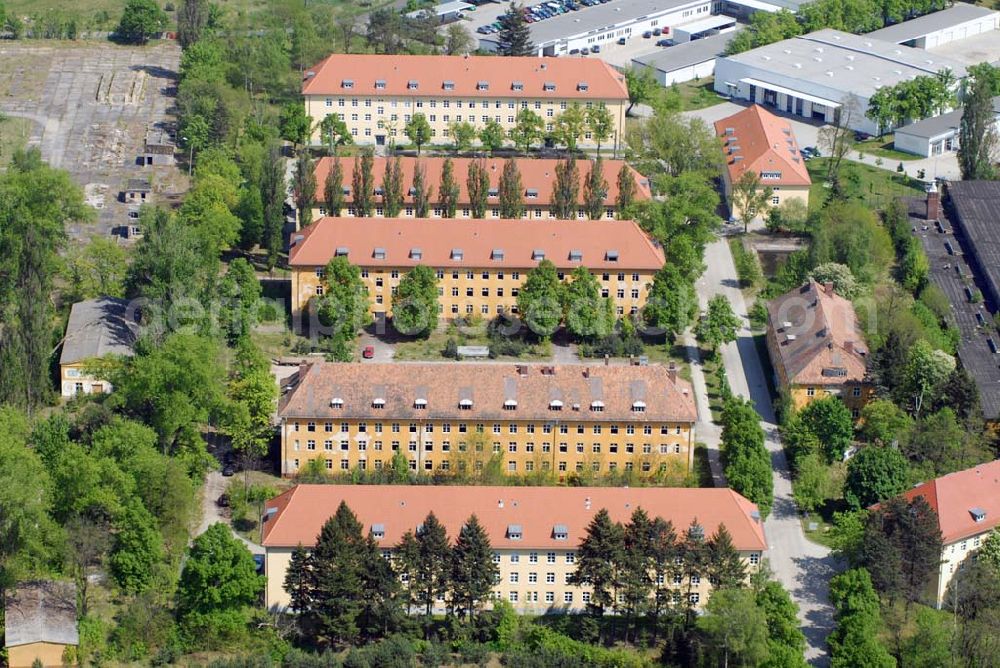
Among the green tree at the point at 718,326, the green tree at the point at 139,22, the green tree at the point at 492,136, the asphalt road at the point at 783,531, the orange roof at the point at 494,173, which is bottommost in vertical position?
the green tree at the point at 139,22

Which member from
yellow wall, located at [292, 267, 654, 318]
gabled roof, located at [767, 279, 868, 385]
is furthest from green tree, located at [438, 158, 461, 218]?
gabled roof, located at [767, 279, 868, 385]

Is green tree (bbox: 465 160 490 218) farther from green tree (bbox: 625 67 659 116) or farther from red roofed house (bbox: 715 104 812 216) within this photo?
green tree (bbox: 625 67 659 116)

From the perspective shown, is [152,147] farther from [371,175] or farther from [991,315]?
[991,315]

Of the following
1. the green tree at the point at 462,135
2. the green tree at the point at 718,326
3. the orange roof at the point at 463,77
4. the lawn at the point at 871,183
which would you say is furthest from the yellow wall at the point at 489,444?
the orange roof at the point at 463,77

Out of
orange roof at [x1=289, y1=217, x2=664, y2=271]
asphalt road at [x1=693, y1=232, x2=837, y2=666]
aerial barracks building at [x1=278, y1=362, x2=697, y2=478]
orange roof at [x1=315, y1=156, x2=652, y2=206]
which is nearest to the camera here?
asphalt road at [x1=693, y1=232, x2=837, y2=666]

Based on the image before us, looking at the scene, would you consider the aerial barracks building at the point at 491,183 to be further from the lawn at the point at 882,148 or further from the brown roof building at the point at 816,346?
the lawn at the point at 882,148

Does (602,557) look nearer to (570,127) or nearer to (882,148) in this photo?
(570,127)
